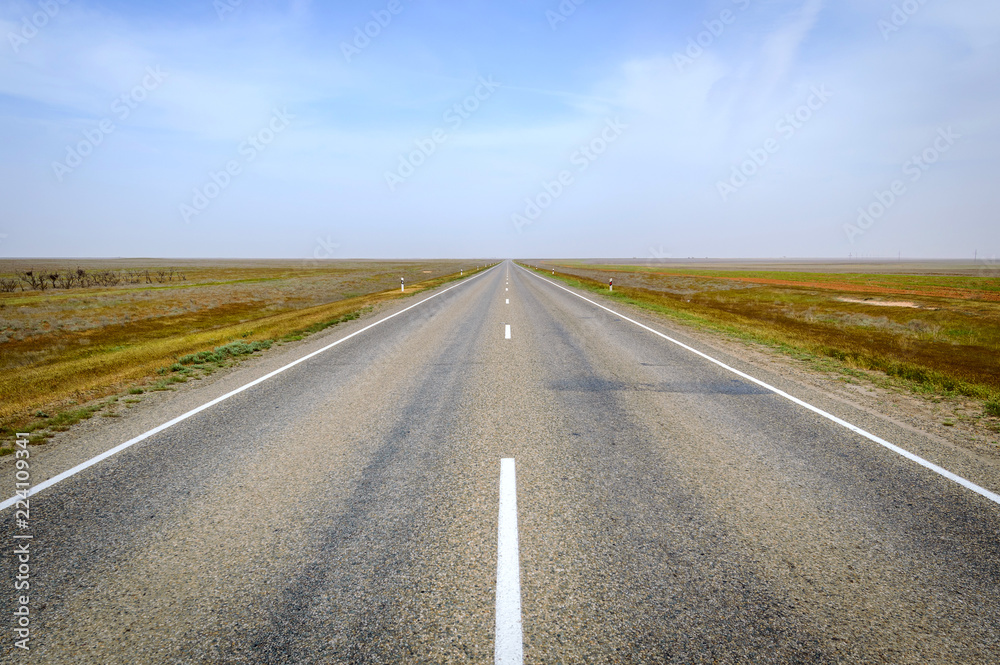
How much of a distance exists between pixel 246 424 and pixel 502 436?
334 centimetres

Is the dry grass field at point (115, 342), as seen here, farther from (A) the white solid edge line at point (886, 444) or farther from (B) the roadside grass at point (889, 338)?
(B) the roadside grass at point (889, 338)

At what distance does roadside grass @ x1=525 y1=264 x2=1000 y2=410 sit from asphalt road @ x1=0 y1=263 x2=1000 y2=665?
393cm

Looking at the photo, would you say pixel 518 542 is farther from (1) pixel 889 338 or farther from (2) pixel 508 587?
(1) pixel 889 338

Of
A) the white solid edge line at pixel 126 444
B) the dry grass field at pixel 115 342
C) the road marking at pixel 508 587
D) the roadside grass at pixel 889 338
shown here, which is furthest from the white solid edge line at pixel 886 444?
the dry grass field at pixel 115 342

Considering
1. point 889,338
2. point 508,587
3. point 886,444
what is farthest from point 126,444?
point 889,338

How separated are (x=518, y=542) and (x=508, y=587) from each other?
1.54 ft

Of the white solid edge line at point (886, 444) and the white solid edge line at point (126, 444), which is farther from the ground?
the white solid edge line at point (126, 444)

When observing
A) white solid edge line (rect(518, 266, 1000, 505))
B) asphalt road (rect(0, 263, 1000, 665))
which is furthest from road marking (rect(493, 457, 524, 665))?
white solid edge line (rect(518, 266, 1000, 505))

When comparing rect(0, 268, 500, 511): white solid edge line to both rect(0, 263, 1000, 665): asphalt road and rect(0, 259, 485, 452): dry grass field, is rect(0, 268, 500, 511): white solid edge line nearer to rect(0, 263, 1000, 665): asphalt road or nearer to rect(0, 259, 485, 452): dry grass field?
rect(0, 263, 1000, 665): asphalt road

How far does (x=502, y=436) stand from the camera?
17.5 ft

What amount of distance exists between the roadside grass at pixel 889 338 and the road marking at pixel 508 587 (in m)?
7.51

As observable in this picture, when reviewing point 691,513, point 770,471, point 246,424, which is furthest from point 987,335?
point 246,424

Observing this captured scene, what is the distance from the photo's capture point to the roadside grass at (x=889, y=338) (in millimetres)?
8789

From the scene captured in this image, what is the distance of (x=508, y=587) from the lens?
9.18 ft
